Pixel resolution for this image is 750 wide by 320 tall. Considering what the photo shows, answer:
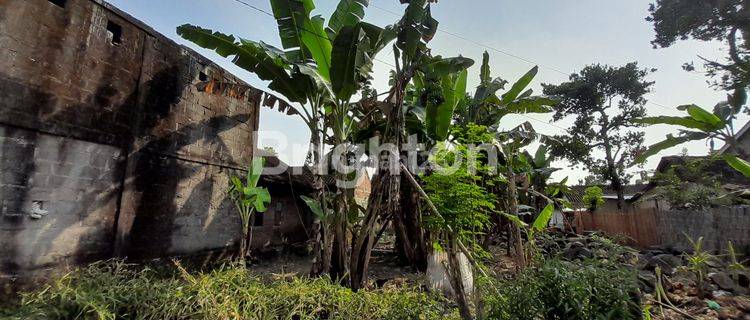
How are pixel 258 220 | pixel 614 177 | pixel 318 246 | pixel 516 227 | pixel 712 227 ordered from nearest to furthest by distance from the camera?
pixel 318 246 < pixel 516 227 < pixel 712 227 < pixel 258 220 < pixel 614 177

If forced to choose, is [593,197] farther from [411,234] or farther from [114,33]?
[114,33]

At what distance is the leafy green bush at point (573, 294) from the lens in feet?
8.04

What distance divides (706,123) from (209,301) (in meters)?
6.81

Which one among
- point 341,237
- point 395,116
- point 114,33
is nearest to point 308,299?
point 341,237

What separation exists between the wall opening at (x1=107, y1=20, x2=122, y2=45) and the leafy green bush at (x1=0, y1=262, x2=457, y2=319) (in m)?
3.32

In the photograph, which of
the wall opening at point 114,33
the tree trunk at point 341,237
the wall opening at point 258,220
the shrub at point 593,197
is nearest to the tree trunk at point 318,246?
the tree trunk at point 341,237

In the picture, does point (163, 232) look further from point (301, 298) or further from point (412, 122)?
point (412, 122)

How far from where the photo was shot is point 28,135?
399 centimetres

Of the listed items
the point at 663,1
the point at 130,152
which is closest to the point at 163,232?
the point at 130,152

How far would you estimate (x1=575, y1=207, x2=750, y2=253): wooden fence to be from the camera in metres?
6.64

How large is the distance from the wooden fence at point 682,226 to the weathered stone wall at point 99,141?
733 centimetres

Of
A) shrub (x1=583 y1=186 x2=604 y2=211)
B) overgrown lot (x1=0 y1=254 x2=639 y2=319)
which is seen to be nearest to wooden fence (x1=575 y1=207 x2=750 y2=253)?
shrub (x1=583 y1=186 x2=604 y2=211)

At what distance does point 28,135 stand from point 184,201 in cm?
231

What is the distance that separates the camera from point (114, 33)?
16.4 ft
